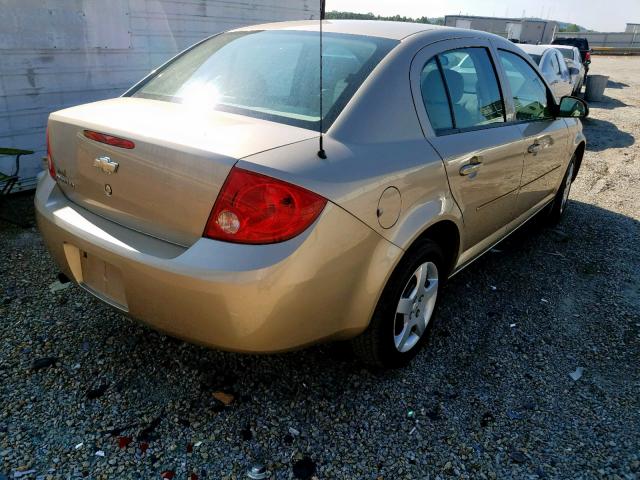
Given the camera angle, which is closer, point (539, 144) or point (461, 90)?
point (461, 90)

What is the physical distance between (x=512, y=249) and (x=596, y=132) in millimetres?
7512

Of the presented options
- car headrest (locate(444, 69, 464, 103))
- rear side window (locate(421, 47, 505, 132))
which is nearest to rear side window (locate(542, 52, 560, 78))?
rear side window (locate(421, 47, 505, 132))

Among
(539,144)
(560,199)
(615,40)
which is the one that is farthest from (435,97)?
(615,40)

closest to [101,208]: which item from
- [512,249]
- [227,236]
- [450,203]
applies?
[227,236]

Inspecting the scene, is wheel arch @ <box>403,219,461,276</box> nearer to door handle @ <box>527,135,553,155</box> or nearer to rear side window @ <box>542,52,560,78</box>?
door handle @ <box>527,135,553,155</box>

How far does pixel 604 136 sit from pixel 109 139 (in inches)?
406

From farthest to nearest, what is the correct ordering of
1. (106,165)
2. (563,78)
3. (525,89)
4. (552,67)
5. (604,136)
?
(563,78) → (552,67) → (604,136) → (525,89) → (106,165)

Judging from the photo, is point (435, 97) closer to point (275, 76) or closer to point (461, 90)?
point (461, 90)

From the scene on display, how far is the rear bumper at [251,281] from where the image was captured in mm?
1796

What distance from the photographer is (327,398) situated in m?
2.44

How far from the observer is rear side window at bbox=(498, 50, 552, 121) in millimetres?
3451

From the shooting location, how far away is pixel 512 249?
442 centimetres

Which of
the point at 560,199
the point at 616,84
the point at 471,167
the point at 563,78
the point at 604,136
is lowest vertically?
the point at 616,84

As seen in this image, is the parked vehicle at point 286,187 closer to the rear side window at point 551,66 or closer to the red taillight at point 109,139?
the red taillight at point 109,139
